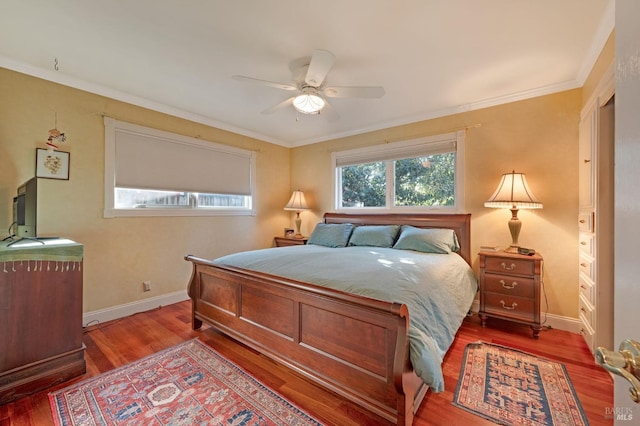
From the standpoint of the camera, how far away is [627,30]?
21.5 inches

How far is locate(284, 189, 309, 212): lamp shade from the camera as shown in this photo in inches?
178

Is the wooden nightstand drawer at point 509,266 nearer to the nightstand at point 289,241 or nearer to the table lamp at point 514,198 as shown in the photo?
the table lamp at point 514,198

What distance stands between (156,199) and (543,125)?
174 inches

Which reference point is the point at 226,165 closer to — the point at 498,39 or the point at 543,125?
the point at 498,39

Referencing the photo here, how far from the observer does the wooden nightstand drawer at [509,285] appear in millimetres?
2604

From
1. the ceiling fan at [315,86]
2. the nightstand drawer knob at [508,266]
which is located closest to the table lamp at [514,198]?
the nightstand drawer knob at [508,266]

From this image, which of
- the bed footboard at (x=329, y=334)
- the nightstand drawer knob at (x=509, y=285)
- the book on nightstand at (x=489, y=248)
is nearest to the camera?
the bed footboard at (x=329, y=334)

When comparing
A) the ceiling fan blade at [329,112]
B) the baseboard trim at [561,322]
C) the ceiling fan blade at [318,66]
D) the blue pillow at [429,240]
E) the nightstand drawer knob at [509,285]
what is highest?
the ceiling fan blade at [318,66]

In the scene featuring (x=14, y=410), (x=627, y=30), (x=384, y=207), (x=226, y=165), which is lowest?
(x=14, y=410)

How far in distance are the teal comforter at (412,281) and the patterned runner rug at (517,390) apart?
359mm

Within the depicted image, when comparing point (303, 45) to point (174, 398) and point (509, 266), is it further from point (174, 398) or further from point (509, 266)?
point (509, 266)

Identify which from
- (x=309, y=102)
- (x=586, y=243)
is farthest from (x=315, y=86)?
(x=586, y=243)

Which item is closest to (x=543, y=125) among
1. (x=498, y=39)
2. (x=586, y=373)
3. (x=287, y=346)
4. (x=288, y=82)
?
(x=498, y=39)

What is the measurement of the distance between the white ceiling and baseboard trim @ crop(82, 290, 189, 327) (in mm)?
2283
